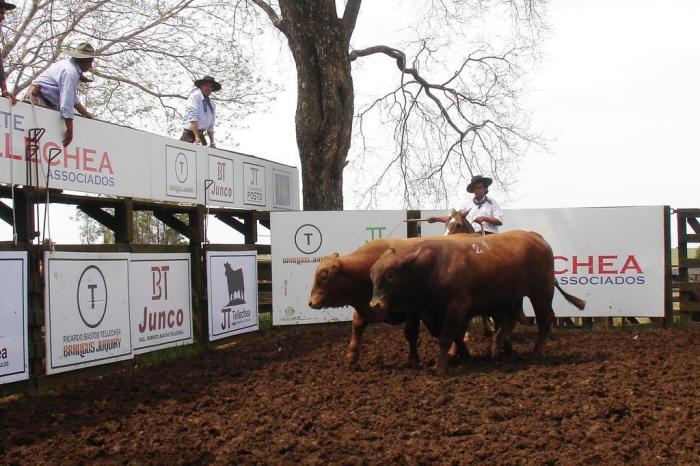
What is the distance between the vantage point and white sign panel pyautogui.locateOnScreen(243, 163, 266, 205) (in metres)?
13.7

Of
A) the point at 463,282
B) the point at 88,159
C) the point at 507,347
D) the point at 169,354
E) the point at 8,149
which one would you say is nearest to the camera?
the point at 8,149

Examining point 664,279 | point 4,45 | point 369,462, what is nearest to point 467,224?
point 664,279

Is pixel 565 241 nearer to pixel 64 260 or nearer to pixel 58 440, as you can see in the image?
pixel 64 260

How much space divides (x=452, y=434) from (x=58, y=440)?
286cm

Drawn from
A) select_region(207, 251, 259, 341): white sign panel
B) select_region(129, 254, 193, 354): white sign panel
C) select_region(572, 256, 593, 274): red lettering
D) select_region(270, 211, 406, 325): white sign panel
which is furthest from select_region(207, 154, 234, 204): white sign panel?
select_region(572, 256, 593, 274): red lettering

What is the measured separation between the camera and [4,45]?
768 inches

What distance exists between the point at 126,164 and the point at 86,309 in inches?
72.5

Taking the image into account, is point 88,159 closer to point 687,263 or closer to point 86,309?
point 86,309

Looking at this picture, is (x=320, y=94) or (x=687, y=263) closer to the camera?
(x=687, y=263)

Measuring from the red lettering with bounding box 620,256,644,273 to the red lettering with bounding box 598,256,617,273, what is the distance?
144 millimetres

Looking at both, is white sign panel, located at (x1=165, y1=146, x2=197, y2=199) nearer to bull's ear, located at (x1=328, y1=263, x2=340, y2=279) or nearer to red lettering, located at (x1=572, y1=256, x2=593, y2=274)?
bull's ear, located at (x1=328, y1=263, x2=340, y2=279)

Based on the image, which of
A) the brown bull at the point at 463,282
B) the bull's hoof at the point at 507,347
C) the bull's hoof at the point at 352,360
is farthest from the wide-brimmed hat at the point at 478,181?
the bull's hoof at the point at 352,360

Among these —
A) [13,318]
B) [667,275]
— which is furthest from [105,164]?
[667,275]

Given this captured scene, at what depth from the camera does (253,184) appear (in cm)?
1399
